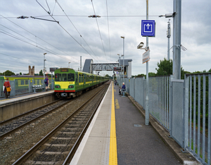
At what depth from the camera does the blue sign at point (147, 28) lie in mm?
5812

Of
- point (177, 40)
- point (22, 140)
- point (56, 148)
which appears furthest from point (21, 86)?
point (177, 40)

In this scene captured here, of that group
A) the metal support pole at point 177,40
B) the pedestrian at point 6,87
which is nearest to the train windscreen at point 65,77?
the pedestrian at point 6,87

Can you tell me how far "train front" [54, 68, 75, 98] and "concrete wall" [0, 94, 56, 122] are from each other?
4.86ft

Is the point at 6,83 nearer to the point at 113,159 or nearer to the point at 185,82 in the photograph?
the point at 113,159

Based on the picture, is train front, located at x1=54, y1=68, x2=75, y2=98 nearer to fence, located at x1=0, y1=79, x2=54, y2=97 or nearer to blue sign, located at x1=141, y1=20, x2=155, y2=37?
fence, located at x1=0, y1=79, x2=54, y2=97

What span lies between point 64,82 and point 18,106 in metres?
5.03

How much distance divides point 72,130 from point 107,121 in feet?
4.84

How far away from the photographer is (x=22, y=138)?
215 inches

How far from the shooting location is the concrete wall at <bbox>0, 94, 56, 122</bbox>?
338 inches

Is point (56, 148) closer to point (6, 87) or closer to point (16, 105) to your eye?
point (16, 105)

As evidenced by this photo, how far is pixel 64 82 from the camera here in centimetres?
1430

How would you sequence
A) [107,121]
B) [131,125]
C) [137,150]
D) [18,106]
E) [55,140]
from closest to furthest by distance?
[137,150] < [55,140] < [131,125] < [107,121] < [18,106]

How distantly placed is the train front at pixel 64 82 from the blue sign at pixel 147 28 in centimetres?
975

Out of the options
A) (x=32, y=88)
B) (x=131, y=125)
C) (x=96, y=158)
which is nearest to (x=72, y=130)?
(x=131, y=125)
